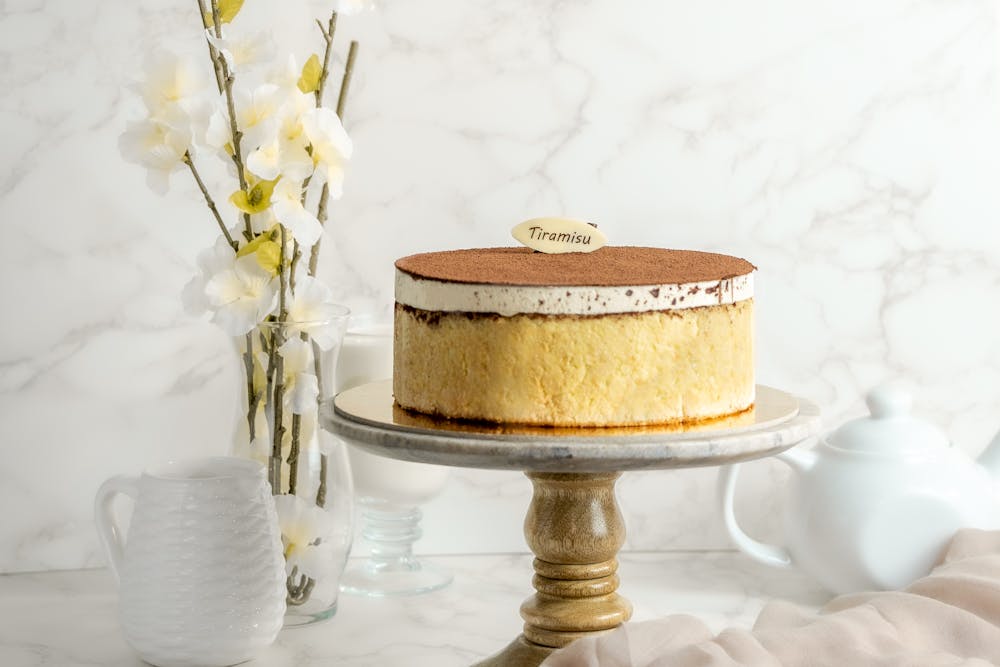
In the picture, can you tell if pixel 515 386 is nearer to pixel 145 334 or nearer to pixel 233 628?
pixel 233 628

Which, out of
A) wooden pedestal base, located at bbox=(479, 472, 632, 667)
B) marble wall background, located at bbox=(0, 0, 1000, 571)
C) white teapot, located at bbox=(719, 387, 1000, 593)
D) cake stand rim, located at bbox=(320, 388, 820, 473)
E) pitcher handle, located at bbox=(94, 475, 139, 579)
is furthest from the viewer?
marble wall background, located at bbox=(0, 0, 1000, 571)

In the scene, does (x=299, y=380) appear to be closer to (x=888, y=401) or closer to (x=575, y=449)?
(x=575, y=449)

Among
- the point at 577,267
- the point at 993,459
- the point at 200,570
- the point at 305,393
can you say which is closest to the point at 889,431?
the point at 993,459

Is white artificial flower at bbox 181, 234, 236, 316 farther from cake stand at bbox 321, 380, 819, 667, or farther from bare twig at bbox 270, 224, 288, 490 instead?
cake stand at bbox 321, 380, 819, 667

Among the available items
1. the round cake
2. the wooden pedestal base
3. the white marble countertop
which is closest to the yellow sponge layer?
the round cake

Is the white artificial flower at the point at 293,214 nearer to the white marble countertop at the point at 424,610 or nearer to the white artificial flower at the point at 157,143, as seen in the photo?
the white artificial flower at the point at 157,143

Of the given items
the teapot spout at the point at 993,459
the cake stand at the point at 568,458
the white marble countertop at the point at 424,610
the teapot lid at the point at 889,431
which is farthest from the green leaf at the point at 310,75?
the teapot spout at the point at 993,459
